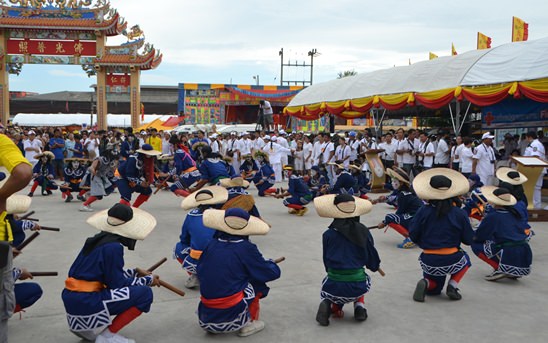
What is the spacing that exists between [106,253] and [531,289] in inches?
175

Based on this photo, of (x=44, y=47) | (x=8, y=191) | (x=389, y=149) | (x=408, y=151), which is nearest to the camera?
(x=8, y=191)

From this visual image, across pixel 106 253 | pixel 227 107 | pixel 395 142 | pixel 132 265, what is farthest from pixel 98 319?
pixel 227 107

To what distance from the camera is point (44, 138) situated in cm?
1903

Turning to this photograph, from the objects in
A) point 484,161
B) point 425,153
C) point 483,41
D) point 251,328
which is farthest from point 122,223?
point 483,41

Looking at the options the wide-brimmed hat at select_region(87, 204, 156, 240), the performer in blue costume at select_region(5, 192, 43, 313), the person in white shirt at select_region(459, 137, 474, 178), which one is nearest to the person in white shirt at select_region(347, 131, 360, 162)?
the person in white shirt at select_region(459, 137, 474, 178)

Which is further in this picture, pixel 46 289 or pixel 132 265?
pixel 132 265

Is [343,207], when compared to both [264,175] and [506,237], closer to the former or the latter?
[506,237]

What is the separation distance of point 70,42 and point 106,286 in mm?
27059

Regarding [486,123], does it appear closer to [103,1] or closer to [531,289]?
[531,289]

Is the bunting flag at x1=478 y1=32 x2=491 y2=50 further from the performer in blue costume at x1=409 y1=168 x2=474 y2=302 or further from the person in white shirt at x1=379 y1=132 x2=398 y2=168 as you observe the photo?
the performer in blue costume at x1=409 y1=168 x2=474 y2=302

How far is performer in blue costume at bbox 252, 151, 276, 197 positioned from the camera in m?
12.9

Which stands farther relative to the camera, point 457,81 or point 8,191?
point 457,81

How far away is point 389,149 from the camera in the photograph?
15719mm

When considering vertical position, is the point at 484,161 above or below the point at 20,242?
above
